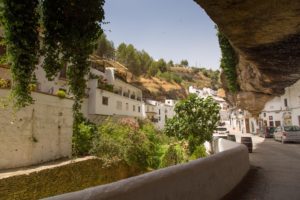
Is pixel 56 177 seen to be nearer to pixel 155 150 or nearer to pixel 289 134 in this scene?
pixel 155 150

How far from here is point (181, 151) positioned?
2355cm

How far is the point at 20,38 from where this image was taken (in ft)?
29.9

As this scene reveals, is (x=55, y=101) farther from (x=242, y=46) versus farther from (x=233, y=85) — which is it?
(x=233, y=85)

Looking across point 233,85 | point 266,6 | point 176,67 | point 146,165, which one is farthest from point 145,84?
point 266,6

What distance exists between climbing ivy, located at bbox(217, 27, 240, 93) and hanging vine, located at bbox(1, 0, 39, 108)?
1976 cm

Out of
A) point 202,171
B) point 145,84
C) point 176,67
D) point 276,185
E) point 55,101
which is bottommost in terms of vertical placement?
point 276,185

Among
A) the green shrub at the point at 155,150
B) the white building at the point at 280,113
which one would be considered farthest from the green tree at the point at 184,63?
the green shrub at the point at 155,150

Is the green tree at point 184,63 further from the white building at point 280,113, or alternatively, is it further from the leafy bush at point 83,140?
the leafy bush at point 83,140

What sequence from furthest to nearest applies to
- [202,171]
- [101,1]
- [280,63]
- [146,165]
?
[146,165] < [280,63] < [101,1] < [202,171]

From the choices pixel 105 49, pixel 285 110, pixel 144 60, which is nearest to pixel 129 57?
pixel 105 49

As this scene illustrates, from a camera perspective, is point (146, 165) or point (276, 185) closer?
point (276, 185)

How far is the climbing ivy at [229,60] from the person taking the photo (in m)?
27.0

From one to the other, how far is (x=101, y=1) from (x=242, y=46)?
5.98 meters

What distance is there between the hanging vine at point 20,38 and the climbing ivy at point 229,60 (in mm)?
19758
